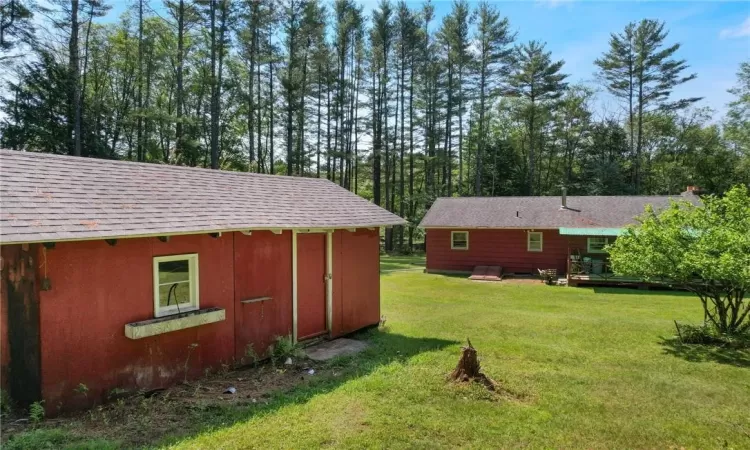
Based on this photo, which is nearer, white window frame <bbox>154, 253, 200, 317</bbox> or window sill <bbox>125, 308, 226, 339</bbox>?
window sill <bbox>125, 308, 226, 339</bbox>

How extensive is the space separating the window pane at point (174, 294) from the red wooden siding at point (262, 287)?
0.80 metres

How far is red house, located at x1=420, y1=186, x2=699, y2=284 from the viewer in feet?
61.3

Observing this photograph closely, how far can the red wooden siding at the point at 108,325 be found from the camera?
4.71 metres

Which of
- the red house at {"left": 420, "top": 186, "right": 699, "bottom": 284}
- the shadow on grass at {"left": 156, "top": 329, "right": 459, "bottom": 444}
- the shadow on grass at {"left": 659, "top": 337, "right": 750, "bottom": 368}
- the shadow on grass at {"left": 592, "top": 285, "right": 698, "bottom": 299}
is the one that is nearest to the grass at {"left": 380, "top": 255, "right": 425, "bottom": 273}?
the red house at {"left": 420, "top": 186, "right": 699, "bottom": 284}

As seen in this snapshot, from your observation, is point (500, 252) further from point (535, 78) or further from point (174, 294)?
point (535, 78)

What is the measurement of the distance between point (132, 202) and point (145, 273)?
103cm

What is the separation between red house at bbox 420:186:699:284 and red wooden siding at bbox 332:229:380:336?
1105cm

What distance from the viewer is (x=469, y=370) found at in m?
6.14

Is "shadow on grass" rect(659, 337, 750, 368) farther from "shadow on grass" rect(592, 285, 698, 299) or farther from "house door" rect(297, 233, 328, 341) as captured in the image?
"shadow on grass" rect(592, 285, 698, 299)

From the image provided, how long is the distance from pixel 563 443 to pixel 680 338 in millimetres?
6112

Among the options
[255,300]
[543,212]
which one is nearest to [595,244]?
[543,212]

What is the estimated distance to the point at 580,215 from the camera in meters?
19.8

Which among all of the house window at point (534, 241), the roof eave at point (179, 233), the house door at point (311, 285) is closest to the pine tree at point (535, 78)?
the house window at point (534, 241)

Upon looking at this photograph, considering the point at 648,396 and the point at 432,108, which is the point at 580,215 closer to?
the point at 648,396
